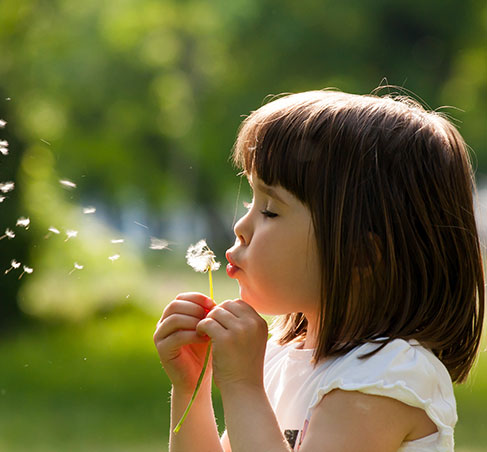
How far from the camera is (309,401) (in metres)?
1.16

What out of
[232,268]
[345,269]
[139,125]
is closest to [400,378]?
[345,269]

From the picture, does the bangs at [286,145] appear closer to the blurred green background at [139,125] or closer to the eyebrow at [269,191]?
the eyebrow at [269,191]

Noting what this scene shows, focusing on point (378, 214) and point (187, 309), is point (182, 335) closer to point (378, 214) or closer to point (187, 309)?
point (187, 309)

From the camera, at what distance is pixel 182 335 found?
1.20m

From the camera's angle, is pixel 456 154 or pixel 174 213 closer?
pixel 456 154

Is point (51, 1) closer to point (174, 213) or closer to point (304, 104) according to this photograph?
point (174, 213)

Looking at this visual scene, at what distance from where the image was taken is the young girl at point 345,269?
3.60 ft

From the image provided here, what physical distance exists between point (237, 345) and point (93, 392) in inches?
137

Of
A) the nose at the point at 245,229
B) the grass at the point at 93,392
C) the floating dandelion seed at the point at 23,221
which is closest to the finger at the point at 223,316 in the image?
the nose at the point at 245,229

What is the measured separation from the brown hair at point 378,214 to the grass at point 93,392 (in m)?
2.46

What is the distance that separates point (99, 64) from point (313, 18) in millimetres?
1940

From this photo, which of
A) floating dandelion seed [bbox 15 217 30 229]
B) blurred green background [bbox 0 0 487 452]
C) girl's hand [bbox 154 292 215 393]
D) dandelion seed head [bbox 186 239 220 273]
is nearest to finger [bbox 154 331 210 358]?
girl's hand [bbox 154 292 215 393]

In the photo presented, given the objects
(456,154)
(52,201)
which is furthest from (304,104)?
(52,201)

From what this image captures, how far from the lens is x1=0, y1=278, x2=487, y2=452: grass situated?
3.63 m
